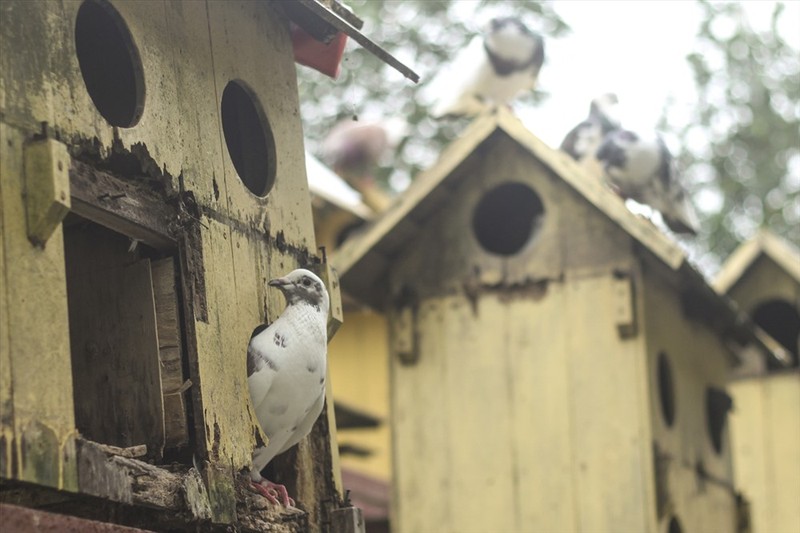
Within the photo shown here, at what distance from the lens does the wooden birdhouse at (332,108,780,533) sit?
29.9 feet

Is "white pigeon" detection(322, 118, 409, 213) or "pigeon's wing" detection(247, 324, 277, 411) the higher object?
"white pigeon" detection(322, 118, 409, 213)

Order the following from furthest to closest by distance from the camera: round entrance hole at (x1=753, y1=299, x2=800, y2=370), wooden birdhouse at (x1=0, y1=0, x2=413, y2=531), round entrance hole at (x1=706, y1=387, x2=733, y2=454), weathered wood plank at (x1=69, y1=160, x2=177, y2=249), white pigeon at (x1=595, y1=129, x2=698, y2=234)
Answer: round entrance hole at (x1=753, y1=299, x2=800, y2=370) → round entrance hole at (x1=706, y1=387, x2=733, y2=454) → white pigeon at (x1=595, y1=129, x2=698, y2=234) → weathered wood plank at (x1=69, y1=160, x2=177, y2=249) → wooden birdhouse at (x1=0, y1=0, x2=413, y2=531)

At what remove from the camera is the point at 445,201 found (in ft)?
32.1

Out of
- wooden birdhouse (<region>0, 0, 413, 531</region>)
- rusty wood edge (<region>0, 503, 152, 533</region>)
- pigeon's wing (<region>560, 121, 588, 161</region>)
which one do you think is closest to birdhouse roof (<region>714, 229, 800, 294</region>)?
pigeon's wing (<region>560, 121, 588, 161</region>)

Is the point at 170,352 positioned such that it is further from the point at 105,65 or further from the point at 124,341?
the point at 105,65

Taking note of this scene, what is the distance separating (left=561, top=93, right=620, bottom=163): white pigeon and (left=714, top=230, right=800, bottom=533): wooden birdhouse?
2038 millimetres

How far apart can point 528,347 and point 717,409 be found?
6.37 feet

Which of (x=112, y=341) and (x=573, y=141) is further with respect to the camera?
(x=573, y=141)

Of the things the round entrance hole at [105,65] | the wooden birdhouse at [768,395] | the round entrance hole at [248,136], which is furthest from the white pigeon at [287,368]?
the wooden birdhouse at [768,395]

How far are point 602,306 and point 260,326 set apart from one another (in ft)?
9.31

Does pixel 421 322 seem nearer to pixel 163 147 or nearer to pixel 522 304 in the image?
pixel 522 304

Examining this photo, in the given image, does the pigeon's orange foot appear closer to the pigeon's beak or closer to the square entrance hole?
the square entrance hole

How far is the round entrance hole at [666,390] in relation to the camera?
32.3 ft

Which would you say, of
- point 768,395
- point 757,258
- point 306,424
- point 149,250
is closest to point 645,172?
point 768,395
